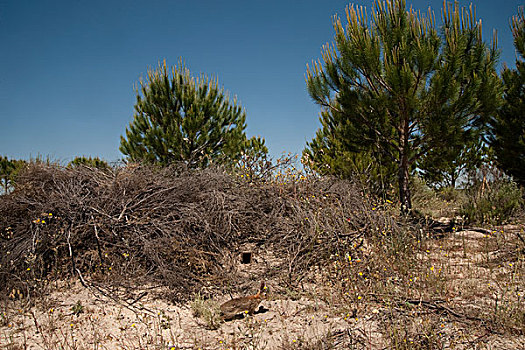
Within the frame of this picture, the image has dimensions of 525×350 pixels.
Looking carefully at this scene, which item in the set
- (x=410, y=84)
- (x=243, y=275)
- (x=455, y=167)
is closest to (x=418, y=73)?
(x=410, y=84)

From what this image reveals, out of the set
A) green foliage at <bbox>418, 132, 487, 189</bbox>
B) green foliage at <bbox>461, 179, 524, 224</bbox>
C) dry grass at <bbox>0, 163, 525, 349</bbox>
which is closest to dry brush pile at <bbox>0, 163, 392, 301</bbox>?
dry grass at <bbox>0, 163, 525, 349</bbox>

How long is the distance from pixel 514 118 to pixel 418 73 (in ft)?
12.7

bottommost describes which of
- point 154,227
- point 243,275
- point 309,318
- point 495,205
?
point 309,318

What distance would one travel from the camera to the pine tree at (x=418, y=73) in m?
6.35

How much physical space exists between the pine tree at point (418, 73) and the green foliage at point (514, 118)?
7.20ft

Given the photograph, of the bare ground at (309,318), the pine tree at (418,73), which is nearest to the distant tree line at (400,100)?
the pine tree at (418,73)

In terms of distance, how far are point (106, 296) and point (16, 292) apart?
1003mm

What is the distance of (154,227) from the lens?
4.68m

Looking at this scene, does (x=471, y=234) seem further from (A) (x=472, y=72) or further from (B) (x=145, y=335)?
(B) (x=145, y=335)

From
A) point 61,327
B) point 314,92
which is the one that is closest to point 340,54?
point 314,92

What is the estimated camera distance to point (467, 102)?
21.3 feet

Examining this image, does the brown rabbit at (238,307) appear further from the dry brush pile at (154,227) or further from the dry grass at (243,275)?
the dry brush pile at (154,227)

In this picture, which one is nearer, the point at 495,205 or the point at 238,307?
the point at 238,307

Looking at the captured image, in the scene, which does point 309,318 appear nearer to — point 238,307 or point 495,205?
point 238,307
